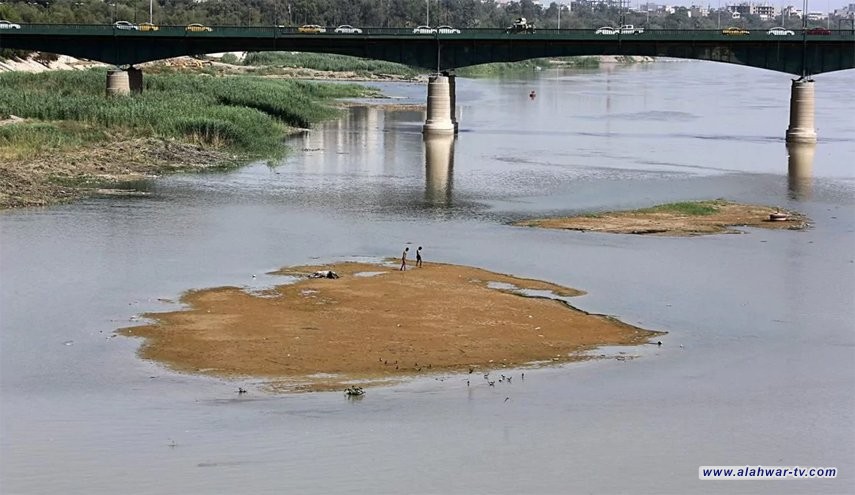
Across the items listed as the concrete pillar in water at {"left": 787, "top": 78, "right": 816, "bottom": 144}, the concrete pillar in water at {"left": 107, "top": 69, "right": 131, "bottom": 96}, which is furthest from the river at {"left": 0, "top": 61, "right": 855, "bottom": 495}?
the concrete pillar in water at {"left": 107, "top": 69, "right": 131, "bottom": 96}

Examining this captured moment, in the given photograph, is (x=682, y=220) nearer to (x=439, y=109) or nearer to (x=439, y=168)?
(x=439, y=168)

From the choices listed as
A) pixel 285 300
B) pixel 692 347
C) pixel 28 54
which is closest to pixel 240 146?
pixel 285 300

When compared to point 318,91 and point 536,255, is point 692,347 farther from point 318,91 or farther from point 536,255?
point 318,91

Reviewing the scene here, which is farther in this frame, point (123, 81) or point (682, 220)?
point (123, 81)

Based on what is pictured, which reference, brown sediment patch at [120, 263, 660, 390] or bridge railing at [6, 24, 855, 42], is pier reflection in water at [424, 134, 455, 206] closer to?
bridge railing at [6, 24, 855, 42]

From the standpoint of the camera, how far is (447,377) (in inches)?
1151

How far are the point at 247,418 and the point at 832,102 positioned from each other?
125582mm

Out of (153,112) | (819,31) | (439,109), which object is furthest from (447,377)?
(819,31)

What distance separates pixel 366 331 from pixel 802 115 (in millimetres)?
65938

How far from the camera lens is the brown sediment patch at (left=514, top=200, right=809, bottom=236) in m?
53.0

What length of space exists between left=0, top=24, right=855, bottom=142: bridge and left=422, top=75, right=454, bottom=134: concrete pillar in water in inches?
2.6

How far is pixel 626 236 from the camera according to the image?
51.2 meters

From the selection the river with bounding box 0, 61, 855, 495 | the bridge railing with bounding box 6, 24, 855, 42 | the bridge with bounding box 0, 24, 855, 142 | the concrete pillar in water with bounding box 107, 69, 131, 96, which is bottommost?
the river with bounding box 0, 61, 855, 495

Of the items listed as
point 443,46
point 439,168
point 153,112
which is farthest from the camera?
point 443,46
